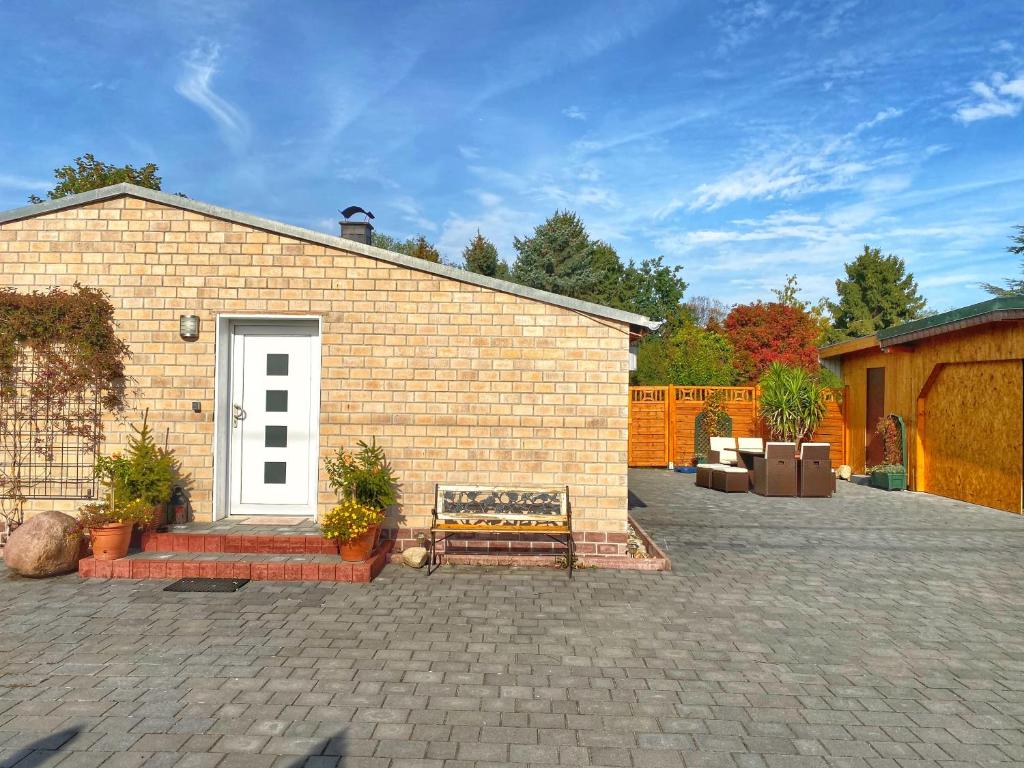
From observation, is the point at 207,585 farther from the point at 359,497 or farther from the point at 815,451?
the point at 815,451

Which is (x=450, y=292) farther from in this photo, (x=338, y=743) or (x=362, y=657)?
(x=338, y=743)

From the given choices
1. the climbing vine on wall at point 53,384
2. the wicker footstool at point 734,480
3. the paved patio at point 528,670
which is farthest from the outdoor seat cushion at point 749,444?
the climbing vine on wall at point 53,384

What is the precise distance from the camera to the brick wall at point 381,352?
7176 millimetres

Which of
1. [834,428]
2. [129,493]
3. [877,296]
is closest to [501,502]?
[129,493]

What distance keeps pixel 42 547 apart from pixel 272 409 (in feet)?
8.08

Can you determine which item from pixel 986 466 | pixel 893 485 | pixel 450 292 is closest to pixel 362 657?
pixel 450 292

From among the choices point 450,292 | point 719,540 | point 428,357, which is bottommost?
point 719,540

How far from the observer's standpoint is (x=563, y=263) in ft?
126

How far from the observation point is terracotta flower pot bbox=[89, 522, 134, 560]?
640 cm

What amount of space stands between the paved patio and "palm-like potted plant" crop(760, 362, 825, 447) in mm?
8422

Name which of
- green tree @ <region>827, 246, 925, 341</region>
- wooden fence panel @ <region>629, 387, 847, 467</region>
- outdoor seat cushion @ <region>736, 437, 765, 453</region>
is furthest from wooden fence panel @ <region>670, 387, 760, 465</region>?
green tree @ <region>827, 246, 925, 341</region>

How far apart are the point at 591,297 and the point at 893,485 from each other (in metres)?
26.8

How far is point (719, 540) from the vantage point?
8.70 meters

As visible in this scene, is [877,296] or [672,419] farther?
[877,296]
